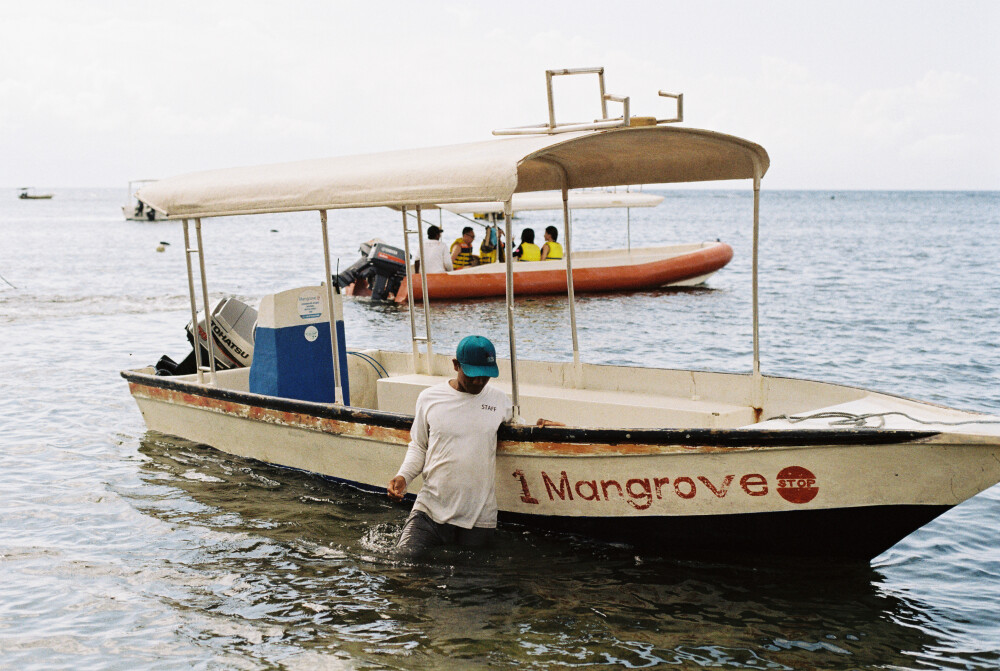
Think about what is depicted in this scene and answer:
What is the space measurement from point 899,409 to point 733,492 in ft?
3.86

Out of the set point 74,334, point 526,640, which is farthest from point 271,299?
point 74,334

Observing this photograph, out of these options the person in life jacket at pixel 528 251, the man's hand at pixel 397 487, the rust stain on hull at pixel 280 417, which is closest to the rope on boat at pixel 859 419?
the man's hand at pixel 397 487

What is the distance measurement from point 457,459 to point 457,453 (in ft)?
0.12

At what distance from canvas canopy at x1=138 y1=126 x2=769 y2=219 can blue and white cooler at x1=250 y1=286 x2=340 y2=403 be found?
2.76ft

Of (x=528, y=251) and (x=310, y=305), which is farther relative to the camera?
(x=528, y=251)

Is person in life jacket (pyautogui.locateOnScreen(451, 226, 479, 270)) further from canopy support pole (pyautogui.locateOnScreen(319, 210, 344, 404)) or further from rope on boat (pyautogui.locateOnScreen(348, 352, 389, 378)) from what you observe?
canopy support pole (pyautogui.locateOnScreen(319, 210, 344, 404))

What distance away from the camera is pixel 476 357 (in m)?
5.44

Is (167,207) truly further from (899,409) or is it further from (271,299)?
(899,409)

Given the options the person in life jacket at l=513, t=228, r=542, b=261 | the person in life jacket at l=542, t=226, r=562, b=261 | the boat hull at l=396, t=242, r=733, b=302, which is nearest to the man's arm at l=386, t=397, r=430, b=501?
the boat hull at l=396, t=242, r=733, b=302

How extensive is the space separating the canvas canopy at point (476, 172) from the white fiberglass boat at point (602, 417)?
16mm

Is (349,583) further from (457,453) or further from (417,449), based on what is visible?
(457,453)

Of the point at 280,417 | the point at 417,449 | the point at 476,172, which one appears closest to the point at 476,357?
the point at 417,449

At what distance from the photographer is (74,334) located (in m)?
16.6

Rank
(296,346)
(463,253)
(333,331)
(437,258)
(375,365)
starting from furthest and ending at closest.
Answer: (463,253)
(437,258)
(375,365)
(296,346)
(333,331)
